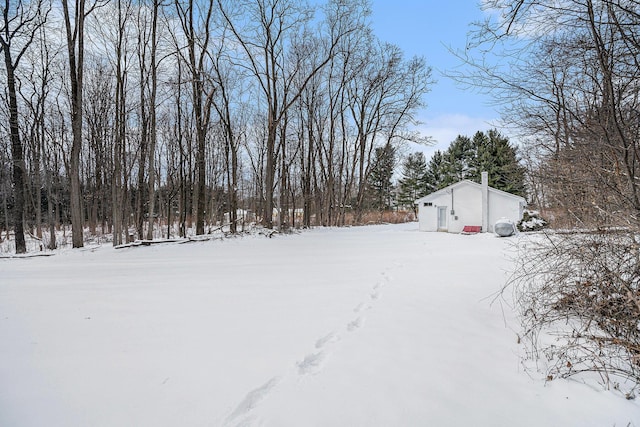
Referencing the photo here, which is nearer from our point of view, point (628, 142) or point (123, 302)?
point (628, 142)

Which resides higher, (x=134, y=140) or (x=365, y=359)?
(x=134, y=140)

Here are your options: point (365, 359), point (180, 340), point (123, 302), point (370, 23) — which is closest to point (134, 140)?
point (370, 23)

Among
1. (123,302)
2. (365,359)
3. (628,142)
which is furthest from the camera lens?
(123,302)

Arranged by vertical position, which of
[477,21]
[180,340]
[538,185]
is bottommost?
[180,340]

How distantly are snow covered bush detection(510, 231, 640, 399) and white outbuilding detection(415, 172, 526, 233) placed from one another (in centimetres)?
1618

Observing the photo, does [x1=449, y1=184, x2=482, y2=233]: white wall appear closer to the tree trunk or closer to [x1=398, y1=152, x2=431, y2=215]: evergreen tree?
[x1=398, y1=152, x2=431, y2=215]: evergreen tree

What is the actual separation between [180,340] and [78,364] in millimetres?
657

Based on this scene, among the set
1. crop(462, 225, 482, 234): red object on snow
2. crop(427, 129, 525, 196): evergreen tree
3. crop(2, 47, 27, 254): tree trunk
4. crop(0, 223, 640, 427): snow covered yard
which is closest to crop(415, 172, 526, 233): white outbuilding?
crop(462, 225, 482, 234): red object on snow

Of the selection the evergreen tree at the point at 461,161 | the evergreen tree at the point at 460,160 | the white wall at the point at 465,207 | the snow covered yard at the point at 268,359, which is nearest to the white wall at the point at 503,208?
the white wall at the point at 465,207

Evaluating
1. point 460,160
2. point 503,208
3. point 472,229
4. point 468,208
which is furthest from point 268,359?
point 460,160

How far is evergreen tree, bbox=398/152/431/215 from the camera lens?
122 feet

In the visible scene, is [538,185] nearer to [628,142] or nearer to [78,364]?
[628,142]

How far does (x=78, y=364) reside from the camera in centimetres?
221

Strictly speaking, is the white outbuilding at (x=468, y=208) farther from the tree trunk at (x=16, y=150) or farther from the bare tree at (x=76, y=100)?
the tree trunk at (x=16, y=150)
